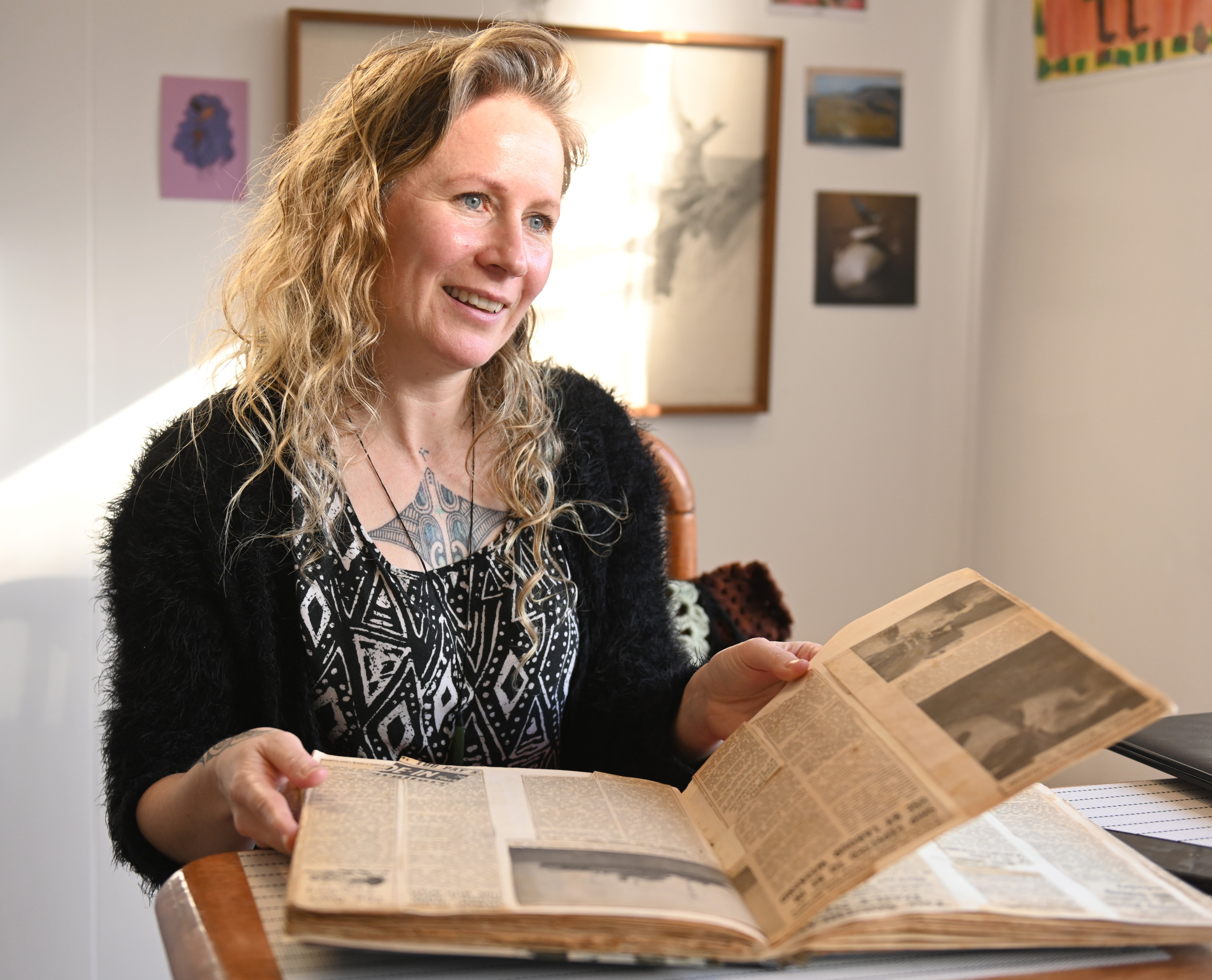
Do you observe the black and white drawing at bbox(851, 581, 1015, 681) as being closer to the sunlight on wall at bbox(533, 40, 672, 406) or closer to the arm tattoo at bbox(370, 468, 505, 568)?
the arm tattoo at bbox(370, 468, 505, 568)

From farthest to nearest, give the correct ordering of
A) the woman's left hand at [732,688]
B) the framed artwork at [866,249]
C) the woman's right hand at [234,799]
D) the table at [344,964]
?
the framed artwork at [866,249] → the woman's left hand at [732,688] → the woman's right hand at [234,799] → the table at [344,964]

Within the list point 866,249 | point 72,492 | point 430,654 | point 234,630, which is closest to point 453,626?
point 430,654

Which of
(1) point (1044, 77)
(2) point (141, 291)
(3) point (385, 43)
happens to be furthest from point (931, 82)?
(2) point (141, 291)

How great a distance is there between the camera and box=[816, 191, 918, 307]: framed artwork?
7.67ft

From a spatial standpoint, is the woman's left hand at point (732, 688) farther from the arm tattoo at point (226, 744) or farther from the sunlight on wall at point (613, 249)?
the sunlight on wall at point (613, 249)

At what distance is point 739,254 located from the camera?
90.7 inches

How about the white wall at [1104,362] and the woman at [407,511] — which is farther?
the white wall at [1104,362]

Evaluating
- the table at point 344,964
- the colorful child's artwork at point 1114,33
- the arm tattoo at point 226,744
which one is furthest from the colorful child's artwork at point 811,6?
the table at point 344,964

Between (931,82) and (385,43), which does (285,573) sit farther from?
(931,82)

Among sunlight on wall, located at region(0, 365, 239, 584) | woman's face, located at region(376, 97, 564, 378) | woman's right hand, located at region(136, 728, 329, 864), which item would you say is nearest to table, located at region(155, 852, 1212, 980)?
woman's right hand, located at region(136, 728, 329, 864)

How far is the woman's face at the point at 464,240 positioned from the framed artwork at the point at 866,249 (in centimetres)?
133

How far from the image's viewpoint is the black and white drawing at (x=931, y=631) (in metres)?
0.74

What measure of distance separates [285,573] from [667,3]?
166 cm

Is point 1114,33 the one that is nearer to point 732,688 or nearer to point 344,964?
point 732,688
